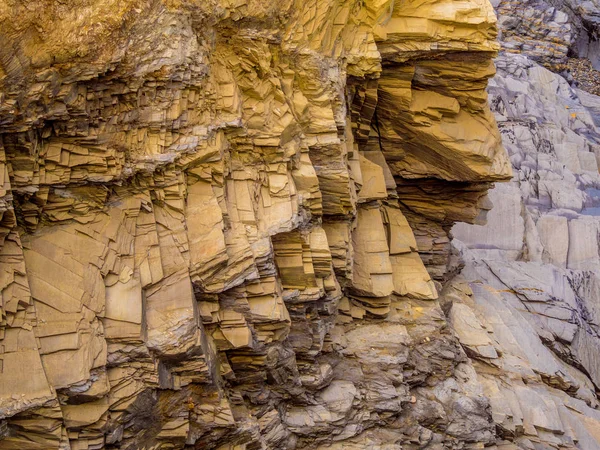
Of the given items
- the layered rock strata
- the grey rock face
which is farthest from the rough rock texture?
the layered rock strata

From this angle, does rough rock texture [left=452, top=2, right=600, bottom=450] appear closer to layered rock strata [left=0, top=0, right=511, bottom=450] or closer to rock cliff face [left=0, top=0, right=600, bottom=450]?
rock cliff face [left=0, top=0, right=600, bottom=450]

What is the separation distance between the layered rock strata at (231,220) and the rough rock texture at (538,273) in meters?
1.37

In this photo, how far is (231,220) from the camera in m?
10.2

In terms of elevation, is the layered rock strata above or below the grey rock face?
above

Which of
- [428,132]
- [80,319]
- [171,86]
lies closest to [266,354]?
[80,319]

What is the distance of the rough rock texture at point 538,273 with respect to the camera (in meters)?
14.9

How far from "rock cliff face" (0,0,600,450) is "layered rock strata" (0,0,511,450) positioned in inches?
1.3

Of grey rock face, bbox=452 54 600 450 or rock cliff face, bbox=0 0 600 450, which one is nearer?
rock cliff face, bbox=0 0 600 450

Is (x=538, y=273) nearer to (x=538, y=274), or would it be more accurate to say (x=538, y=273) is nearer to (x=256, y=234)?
(x=538, y=274)

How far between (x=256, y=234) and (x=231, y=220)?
42cm

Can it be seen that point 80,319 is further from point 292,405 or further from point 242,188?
point 292,405

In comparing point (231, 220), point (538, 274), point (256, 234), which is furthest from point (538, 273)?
point (231, 220)

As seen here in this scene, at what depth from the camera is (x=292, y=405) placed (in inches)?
475

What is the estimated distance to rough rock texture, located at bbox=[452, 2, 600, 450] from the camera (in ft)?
48.8
